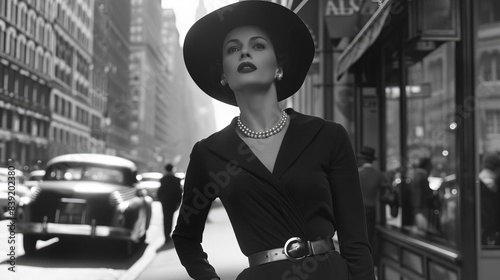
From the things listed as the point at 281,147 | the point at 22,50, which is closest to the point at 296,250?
the point at 281,147

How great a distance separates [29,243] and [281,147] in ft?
31.5

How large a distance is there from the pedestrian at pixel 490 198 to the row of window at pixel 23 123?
27.3 m

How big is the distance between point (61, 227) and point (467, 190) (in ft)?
22.4

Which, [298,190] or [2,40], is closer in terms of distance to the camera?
[298,190]

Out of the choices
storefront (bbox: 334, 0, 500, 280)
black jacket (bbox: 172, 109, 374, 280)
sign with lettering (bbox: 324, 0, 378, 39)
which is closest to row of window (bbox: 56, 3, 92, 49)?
sign with lettering (bbox: 324, 0, 378, 39)

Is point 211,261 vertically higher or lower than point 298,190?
lower

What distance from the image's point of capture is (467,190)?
5.19 meters

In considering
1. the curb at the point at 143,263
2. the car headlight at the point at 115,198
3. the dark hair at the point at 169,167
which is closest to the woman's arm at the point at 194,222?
the curb at the point at 143,263

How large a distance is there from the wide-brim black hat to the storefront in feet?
11.3

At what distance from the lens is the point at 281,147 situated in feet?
6.28

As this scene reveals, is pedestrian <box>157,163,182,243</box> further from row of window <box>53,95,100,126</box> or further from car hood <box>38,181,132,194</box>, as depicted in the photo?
row of window <box>53,95,100,126</box>

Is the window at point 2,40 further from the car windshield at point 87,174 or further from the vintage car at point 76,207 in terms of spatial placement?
the vintage car at point 76,207

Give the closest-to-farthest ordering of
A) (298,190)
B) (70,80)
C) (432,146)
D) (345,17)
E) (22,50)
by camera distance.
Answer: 1. (298,190)
2. (432,146)
3. (345,17)
4. (22,50)
5. (70,80)

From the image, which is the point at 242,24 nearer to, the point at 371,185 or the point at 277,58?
the point at 277,58
